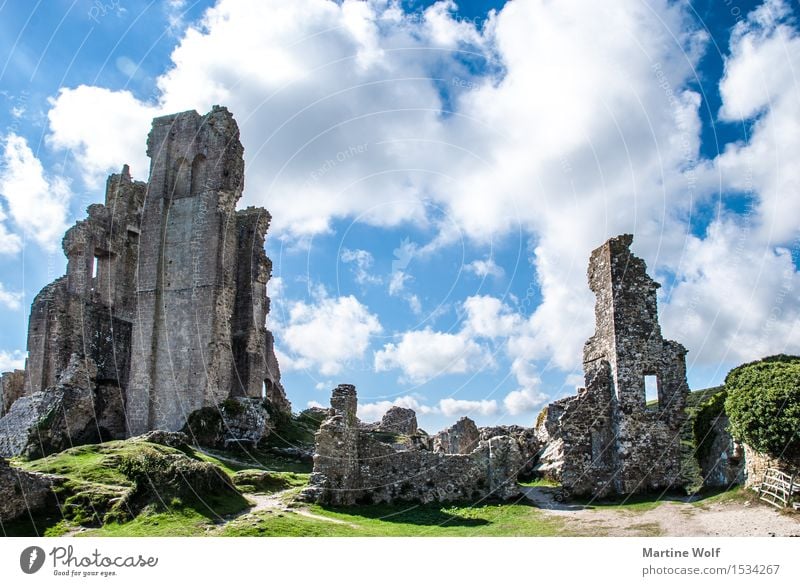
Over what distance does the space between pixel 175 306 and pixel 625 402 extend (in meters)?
22.5

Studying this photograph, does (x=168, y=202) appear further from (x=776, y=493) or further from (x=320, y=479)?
(x=776, y=493)

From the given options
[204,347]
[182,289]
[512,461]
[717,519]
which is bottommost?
[717,519]

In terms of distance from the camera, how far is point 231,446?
3120 cm

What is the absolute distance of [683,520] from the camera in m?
18.7

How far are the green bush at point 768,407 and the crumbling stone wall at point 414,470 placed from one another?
6.64m

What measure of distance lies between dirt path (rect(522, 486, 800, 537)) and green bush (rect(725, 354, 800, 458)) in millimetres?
1764

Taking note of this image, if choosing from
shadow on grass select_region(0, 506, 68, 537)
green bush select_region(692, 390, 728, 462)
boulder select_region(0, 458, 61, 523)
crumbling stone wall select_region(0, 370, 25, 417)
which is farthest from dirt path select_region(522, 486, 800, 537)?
crumbling stone wall select_region(0, 370, 25, 417)

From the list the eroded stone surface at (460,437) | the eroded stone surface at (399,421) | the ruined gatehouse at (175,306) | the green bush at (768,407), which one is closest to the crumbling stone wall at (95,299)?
the ruined gatehouse at (175,306)

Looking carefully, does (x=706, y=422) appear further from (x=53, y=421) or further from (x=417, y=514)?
(x=53, y=421)

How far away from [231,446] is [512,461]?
45.7ft

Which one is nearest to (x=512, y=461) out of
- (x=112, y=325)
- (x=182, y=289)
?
(x=182, y=289)

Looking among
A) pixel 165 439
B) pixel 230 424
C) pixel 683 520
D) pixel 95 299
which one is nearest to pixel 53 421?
pixel 165 439

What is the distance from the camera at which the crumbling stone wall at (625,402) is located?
76.2ft

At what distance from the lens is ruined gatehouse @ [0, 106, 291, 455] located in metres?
35.0
